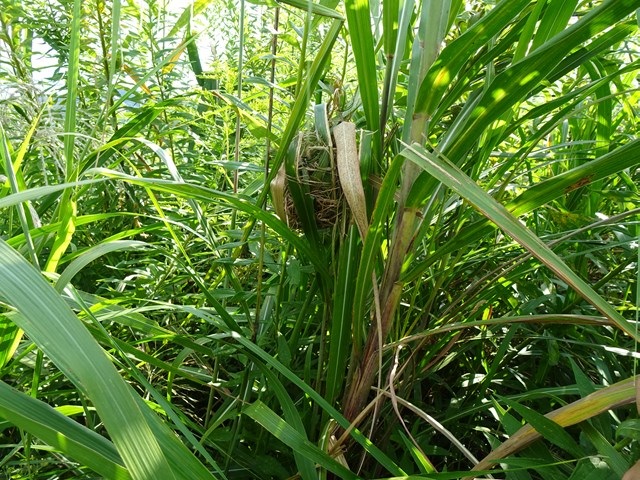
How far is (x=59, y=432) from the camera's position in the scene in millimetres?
386

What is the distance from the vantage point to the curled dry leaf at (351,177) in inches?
22.4

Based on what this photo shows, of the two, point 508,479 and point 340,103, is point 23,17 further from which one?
point 508,479

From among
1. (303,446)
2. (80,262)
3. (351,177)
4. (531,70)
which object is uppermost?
(531,70)

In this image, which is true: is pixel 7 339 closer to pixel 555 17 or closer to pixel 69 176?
pixel 69 176

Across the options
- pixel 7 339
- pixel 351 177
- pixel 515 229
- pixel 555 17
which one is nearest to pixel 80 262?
pixel 7 339

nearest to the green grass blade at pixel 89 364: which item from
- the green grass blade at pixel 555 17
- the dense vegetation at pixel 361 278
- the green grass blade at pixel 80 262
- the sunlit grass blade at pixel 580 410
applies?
the dense vegetation at pixel 361 278

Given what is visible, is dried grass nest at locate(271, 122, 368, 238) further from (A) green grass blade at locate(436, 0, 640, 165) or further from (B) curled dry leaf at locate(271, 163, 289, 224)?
(A) green grass blade at locate(436, 0, 640, 165)

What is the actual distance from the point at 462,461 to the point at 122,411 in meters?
0.59

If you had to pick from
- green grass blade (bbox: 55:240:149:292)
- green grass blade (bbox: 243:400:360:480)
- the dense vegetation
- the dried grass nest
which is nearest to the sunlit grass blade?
the dense vegetation

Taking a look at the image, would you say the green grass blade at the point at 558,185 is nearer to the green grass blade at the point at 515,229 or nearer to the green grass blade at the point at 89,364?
the green grass blade at the point at 515,229

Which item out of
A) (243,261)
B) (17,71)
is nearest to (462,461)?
(243,261)

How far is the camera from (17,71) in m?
1.25

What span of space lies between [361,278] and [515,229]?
0.21 metres

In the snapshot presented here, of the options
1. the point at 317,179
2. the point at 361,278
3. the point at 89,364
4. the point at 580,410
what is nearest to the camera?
the point at 89,364
